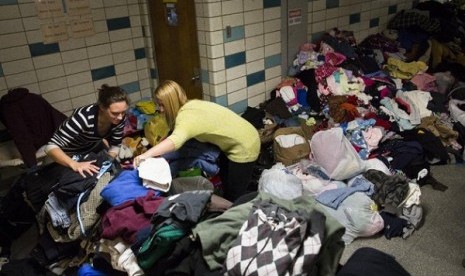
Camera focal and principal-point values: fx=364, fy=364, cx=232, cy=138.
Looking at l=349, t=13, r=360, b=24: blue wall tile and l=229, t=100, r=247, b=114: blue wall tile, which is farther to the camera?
l=349, t=13, r=360, b=24: blue wall tile

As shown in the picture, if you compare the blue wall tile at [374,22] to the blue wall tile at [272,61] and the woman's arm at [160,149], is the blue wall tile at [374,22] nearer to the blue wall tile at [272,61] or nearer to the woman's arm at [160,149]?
the blue wall tile at [272,61]

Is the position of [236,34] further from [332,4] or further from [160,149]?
[160,149]

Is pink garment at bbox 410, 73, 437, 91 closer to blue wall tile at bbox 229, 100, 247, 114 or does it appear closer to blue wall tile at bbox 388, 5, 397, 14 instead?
blue wall tile at bbox 388, 5, 397, 14

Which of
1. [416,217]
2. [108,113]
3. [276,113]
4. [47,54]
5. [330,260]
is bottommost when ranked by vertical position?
[416,217]

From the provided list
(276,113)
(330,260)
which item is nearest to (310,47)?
(276,113)

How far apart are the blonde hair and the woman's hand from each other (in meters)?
0.57

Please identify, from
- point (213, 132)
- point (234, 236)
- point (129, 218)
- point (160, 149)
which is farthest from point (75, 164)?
point (234, 236)

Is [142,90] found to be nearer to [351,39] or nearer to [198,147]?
[198,147]

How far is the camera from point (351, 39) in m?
4.16

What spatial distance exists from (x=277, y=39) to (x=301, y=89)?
55 cm

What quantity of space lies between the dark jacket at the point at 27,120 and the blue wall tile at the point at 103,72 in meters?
0.62

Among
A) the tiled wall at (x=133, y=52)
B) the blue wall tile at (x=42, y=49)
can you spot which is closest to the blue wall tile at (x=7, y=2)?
the tiled wall at (x=133, y=52)

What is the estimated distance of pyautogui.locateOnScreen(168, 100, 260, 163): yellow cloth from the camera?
2136 mm

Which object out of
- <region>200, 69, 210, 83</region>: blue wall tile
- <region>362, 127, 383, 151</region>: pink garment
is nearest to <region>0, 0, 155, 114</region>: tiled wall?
<region>200, 69, 210, 83</region>: blue wall tile
